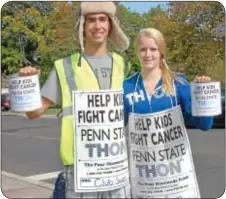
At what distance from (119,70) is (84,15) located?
1.20 feet

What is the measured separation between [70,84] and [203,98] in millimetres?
745

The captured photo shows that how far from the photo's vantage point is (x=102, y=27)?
3.31 meters

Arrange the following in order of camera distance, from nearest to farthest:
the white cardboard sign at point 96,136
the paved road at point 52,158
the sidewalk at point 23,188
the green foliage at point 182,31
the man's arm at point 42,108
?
the white cardboard sign at point 96,136, the man's arm at point 42,108, the sidewalk at point 23,188, the paved road at point 52,158, the green foliage at point 182,31

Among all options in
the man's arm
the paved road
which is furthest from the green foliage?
the man's arm

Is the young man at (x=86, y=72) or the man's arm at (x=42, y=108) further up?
the young man at (x=86, y=72)

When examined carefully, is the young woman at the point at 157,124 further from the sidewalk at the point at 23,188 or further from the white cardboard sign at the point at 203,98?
the sidewalk at the point at 23,188

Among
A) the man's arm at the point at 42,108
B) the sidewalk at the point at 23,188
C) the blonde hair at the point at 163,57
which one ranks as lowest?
the sidewalk at the point at 23,188

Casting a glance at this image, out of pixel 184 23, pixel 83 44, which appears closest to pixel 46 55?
pixel 184 23

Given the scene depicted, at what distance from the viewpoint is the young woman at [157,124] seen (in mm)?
3344

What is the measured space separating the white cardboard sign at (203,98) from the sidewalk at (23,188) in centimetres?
448

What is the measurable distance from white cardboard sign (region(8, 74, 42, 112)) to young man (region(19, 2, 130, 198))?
43 mm

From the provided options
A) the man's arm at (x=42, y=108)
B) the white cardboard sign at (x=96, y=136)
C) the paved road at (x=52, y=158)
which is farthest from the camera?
the paved road at (x=52, y=158)

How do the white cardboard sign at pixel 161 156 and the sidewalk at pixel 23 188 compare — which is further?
the sidewalk at pixel 23 188

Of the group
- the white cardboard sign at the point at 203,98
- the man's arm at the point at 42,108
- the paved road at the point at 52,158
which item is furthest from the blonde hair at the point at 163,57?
the paved road at the point at 52,158
